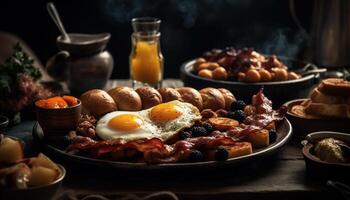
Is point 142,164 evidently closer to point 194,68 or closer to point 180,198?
point 180,198

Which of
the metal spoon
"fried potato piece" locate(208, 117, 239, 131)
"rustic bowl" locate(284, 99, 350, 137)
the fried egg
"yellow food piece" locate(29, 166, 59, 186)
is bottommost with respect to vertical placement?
"rustic bowl" locate(284, 99, 350, 137)

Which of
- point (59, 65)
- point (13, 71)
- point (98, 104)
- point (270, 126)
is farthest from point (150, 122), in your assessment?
point (59, 65)

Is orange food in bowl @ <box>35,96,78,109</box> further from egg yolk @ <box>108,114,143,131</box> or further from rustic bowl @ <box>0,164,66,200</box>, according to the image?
rustic bowl @ <box>0,164,66,200</box>

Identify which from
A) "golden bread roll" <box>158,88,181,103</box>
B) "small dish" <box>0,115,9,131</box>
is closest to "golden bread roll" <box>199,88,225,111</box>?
"golden bread roll" <box>158,88,181,103</box>

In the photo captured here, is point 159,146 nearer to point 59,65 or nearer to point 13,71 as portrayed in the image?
point 13,71

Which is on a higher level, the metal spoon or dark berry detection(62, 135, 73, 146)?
the metal spoon

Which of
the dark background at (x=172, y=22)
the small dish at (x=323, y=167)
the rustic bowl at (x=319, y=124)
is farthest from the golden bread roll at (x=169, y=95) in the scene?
the dark background at (x=172, y=22)

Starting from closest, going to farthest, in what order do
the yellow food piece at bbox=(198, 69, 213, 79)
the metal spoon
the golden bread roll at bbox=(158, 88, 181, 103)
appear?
1. the golden bread roll at bbox=(158, 88, 181, 103)
2. the yellow food piece at bbox=(198, 69, 213, 79)
3. the metal spoon
